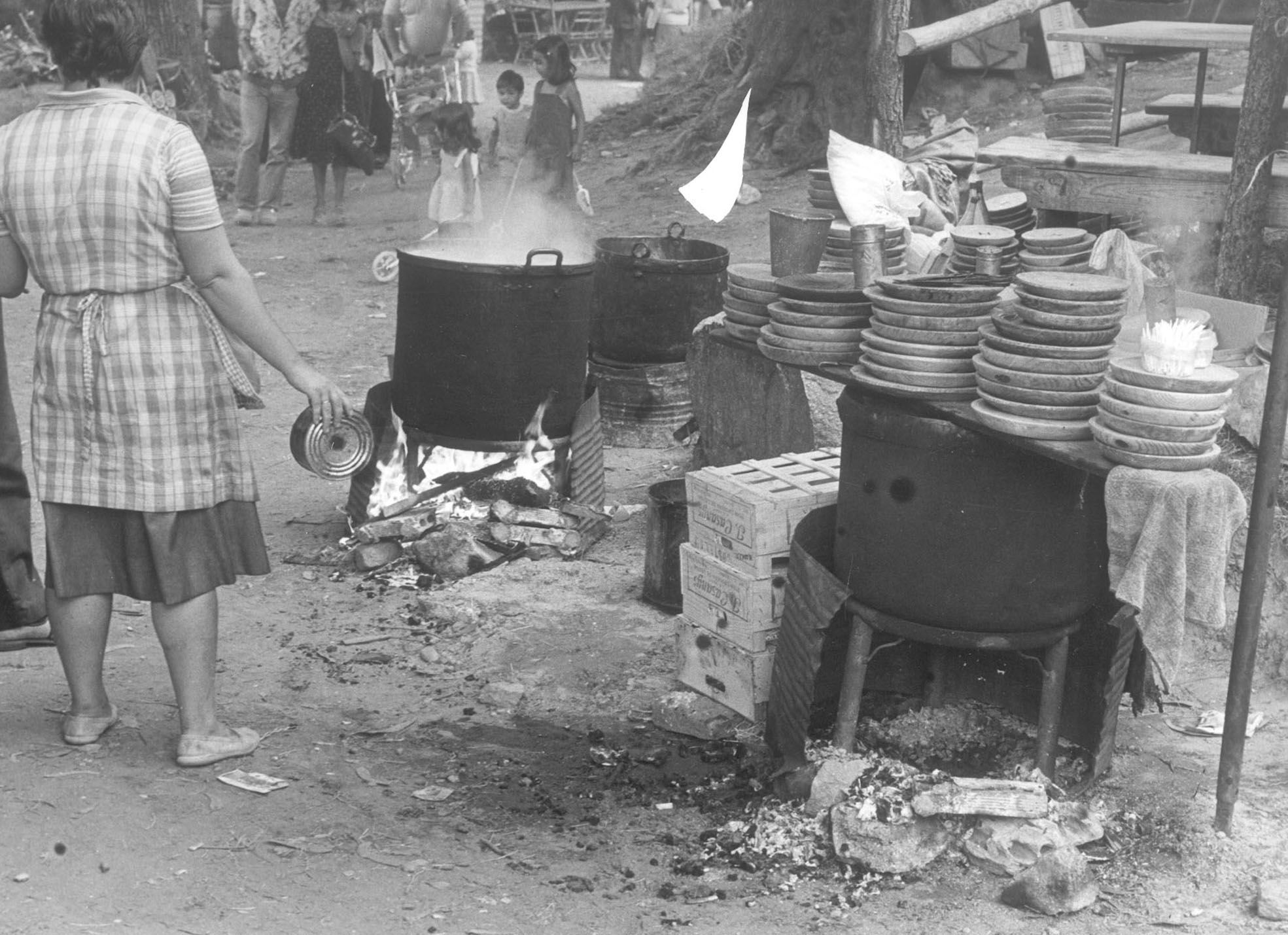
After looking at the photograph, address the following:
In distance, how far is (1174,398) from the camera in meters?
3.25

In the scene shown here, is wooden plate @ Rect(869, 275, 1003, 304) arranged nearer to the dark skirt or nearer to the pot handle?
the dark skirt

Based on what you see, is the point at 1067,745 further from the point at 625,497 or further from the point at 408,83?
the point at 408,83

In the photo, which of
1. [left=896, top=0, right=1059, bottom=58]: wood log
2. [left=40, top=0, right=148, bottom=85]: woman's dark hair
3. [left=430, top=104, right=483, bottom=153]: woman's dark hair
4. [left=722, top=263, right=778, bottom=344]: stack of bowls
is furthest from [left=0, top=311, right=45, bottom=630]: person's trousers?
[left=896, top=0, right=1059, bottom=58]: wood log

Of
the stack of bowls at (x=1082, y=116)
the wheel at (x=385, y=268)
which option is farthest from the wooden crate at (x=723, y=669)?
the wheel at (x=385, y=268)

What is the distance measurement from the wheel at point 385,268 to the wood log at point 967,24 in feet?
13.8

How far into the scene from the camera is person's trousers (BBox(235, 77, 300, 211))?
1258cm

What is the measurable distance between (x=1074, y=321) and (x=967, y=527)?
576 millimetres

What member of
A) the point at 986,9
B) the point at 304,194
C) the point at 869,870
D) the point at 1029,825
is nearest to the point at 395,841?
the point at 869,870

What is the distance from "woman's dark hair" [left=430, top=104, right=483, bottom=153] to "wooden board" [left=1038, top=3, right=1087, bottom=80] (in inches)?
245

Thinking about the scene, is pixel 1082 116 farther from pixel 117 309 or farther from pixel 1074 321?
pixel 117 309

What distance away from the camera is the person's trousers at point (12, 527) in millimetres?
4770

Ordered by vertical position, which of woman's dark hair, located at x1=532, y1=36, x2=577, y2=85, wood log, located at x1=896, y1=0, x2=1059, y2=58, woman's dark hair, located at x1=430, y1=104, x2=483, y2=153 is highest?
wood log, located at x1=896, y1=0, x2=1059, y2=58

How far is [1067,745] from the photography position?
4320 millimetres

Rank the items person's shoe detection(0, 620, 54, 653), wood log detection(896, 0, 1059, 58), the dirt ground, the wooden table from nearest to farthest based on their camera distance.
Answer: the dirt ground → person's shoe detection(0, 620, 54, 653) → the wooden table → wood log detection(896, 0, 1059, 58)
